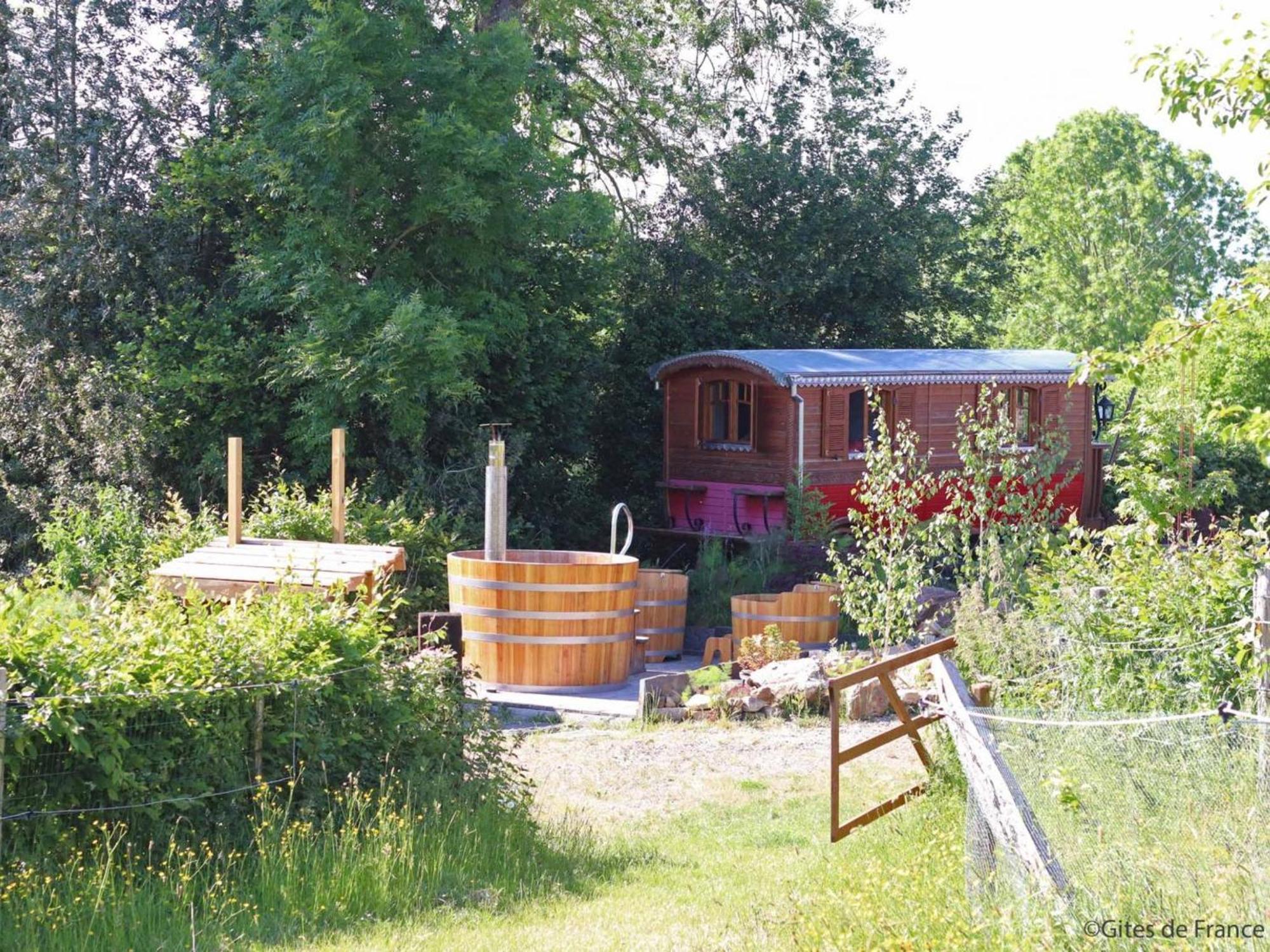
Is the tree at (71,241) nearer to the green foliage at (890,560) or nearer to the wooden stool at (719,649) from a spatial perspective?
the wooden stool at (719,649)

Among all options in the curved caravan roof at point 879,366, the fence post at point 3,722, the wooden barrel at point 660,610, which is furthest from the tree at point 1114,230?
the fence post at point 3,722

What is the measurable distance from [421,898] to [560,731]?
4.79m

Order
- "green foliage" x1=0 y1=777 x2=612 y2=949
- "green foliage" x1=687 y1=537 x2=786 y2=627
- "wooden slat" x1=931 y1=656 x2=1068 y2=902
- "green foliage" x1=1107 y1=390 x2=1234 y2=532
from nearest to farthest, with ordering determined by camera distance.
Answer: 1. "wooden slat" x1=931 y1=656 x2=1068 y2=902
2. "green foliage" x1=0 y1=777 x2=612 y2=949
3. "green foliage" x1=1107 y1=390 x2=1234 y2=532
4. "green foliage" x1=687 y1=537 x2=786 y2=627

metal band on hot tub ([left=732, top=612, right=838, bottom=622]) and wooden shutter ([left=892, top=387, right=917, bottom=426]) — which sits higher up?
wooden shutter ([left=892, top=387, right=917, bottom=426])

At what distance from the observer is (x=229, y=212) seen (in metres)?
18.3

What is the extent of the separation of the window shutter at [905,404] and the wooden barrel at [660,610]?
21.1 ft

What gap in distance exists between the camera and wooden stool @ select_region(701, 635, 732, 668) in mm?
13320

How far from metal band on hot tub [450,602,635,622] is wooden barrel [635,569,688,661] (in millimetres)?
1680

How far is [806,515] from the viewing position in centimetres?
1802

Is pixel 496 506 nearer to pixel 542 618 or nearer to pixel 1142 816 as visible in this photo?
pixel 542 618

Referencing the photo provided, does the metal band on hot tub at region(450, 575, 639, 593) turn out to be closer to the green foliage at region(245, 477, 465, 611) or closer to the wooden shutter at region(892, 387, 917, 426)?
the green foliage at region(245, 477, 465, 611)

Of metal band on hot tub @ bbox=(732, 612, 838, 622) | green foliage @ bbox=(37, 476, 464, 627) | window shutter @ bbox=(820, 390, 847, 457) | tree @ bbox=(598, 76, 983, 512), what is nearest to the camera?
green foliage @ bbox=(37, 476, 464, 627)

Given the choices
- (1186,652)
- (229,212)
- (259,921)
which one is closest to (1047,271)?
(229,212)

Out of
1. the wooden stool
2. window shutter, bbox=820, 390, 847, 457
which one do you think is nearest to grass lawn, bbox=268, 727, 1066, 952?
the wooden stool
